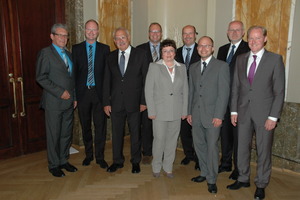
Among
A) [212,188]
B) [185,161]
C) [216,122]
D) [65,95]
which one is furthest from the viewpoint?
[185,161]

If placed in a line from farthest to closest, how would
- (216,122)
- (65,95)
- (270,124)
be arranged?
1. (65,95)
2. (216,122)
3. (270,124)

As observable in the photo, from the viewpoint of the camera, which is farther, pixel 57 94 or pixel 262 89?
pixel 57 94

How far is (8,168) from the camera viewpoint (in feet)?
12.6

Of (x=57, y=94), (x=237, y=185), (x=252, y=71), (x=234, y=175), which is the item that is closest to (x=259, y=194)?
(x=237, y=185)

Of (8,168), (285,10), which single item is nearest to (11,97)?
(8,168)

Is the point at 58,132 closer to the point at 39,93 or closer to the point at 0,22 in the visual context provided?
the point at 39,93

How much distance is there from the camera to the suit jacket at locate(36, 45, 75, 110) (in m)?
3.38

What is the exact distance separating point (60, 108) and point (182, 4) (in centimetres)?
262

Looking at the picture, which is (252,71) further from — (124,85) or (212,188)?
(124,85)

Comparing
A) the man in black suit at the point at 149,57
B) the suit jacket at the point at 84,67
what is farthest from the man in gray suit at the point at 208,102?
the suit jacket at the point at 84,67

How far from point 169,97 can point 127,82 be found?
60cm

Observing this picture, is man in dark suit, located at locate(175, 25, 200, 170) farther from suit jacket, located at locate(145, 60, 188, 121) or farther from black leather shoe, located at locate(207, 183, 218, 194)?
black leather shoe, located at locate(207, 183, 218, 194)

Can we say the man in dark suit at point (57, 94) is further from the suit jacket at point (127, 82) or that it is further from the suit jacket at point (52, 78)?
the suit jacket at point (127, 82)

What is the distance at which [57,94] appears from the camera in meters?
3.39
